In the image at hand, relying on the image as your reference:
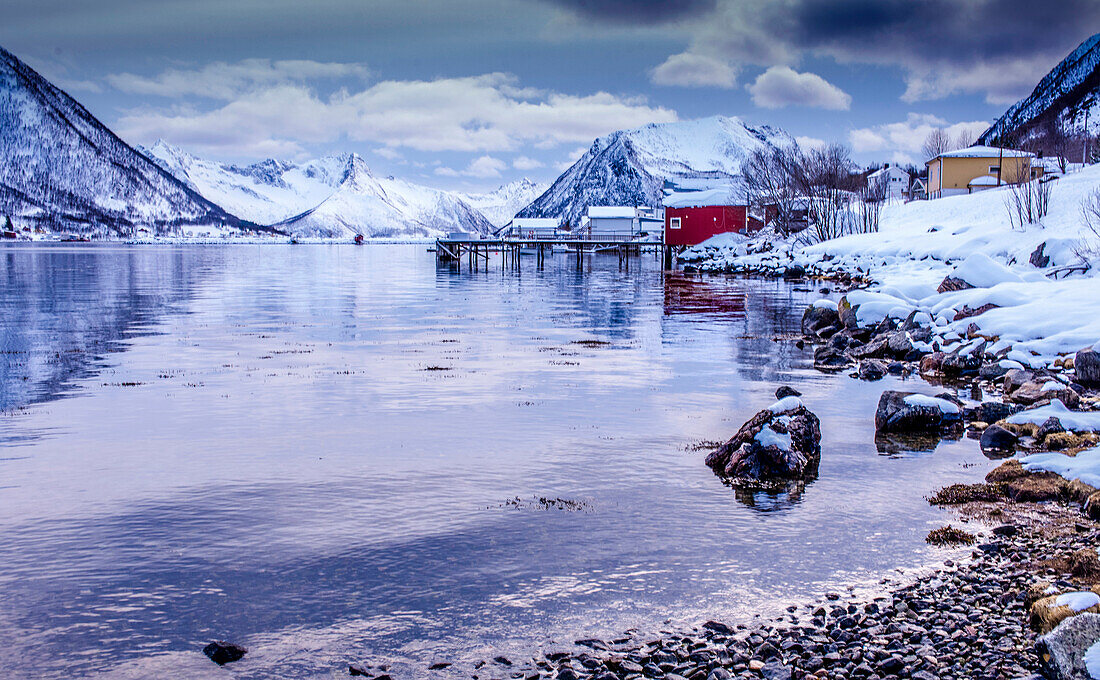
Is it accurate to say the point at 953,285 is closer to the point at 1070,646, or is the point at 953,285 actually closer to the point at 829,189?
the point at 1070,646

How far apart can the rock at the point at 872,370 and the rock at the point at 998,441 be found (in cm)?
673

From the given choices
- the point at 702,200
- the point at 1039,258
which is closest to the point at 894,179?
the point at 702,200

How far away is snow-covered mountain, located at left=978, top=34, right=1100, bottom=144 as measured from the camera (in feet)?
476

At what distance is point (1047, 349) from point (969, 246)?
29.6 meters

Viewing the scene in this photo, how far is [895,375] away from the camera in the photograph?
20.4 m

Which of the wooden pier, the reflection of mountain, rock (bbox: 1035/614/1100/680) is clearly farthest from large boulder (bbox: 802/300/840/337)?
the wooden pier

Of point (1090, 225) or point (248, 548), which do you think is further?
point (1090, 225)

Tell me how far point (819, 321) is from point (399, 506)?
2228 centimetres


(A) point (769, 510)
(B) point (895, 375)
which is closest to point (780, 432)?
(A) point (769, 510)

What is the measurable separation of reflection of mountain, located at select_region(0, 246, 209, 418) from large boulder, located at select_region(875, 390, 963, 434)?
1609cm

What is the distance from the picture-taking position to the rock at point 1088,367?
666 inches

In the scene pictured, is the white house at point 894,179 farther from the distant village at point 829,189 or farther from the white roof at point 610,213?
the white roof at point 610,213

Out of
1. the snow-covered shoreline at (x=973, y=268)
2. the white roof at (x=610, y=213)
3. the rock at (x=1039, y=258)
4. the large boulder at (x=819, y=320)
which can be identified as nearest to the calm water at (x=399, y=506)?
the snow-covered shoreline at (x=973, y=268)

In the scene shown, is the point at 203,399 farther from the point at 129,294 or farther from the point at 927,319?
the point at 129,294
